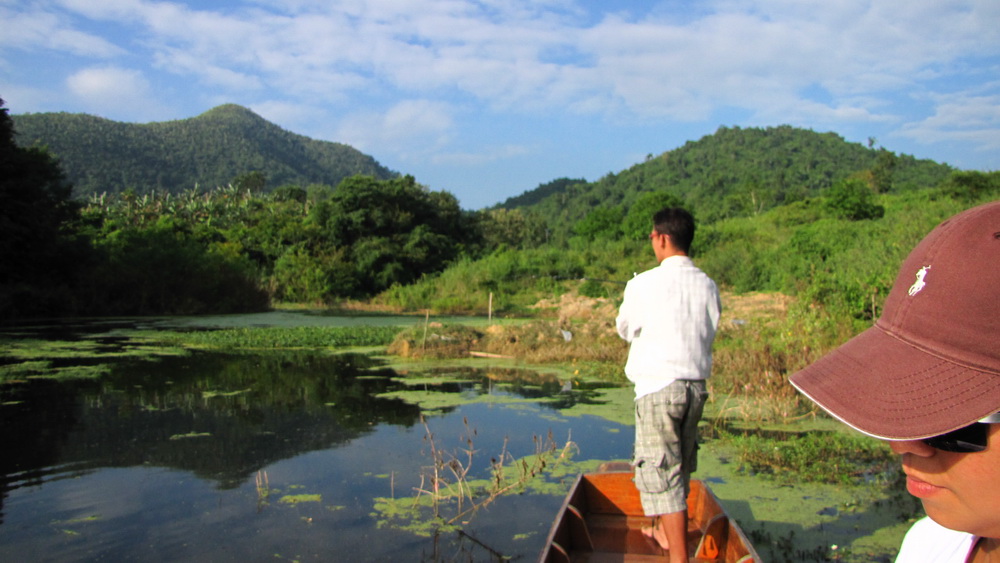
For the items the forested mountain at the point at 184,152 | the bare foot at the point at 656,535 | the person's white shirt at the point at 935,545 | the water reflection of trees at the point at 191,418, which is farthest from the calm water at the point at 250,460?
the forested mountain at the point at 184,152

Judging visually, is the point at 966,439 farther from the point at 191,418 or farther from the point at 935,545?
the point at 191,418

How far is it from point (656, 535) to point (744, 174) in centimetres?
6991

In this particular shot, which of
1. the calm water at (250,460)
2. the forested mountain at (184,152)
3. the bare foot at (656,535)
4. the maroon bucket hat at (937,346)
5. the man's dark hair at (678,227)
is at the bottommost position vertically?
the calm water at (250,460)

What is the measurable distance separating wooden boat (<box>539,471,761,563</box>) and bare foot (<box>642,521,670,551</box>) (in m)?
0.02

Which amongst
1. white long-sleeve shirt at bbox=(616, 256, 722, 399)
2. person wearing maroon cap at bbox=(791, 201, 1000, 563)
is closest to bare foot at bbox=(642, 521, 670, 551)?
white long-sleeve shirt at bbox=(616, 256, 722, 399)

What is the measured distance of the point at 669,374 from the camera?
127 inches

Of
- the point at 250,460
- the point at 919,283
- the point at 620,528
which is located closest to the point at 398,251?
the point at 250,460

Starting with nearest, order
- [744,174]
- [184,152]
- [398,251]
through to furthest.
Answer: [398,251], [744,174], [184,152]

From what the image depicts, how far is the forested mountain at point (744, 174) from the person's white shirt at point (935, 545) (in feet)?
158

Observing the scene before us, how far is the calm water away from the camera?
13.8 ft

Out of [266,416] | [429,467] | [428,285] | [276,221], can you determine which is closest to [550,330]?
[266,416]

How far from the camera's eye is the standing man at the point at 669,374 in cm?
322

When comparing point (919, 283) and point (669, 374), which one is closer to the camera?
point (919, 283)

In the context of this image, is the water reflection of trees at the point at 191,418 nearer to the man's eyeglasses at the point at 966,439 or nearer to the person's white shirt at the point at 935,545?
the person's white shirt at the point at 935,545
